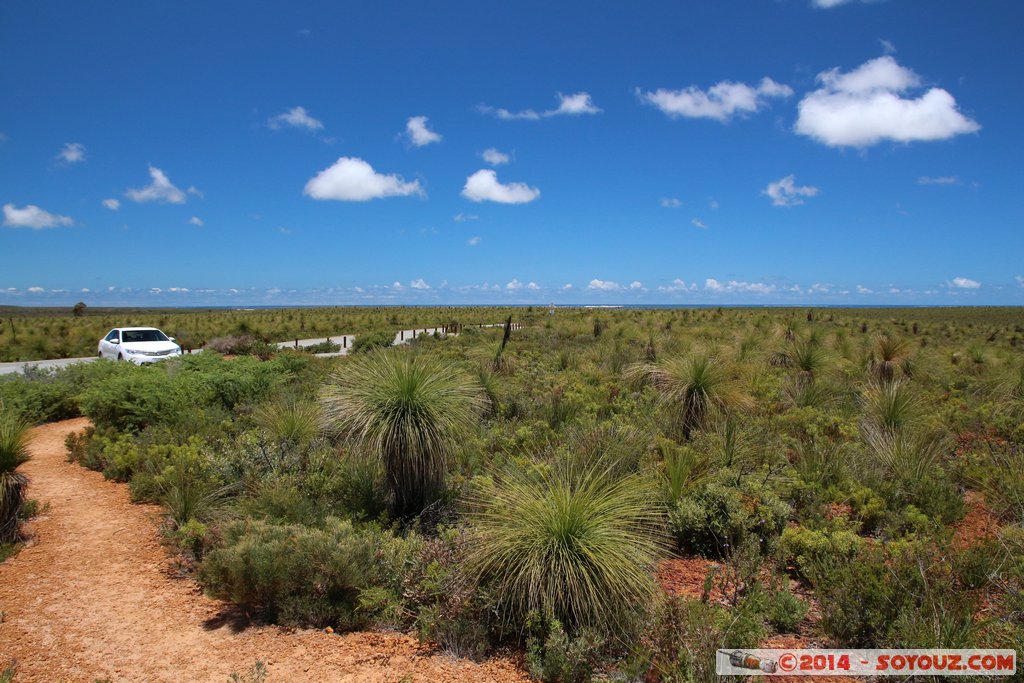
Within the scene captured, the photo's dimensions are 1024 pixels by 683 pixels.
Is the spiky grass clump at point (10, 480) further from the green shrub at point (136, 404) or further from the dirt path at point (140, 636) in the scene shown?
the green shrub at point (136, 404)

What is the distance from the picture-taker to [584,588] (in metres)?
3.86

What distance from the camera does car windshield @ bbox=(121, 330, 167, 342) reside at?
18.7m

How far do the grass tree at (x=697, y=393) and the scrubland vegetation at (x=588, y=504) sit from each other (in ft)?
0.10

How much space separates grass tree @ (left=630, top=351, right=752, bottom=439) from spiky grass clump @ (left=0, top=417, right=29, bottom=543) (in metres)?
8.27

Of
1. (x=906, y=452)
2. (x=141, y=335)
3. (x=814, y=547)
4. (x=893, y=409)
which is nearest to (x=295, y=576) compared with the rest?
(x=814, y=547)

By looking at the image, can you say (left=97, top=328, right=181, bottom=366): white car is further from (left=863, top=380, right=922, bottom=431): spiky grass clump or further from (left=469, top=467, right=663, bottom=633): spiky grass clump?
(left=863, top=380, right=922, bottom=431): spiky grass clump

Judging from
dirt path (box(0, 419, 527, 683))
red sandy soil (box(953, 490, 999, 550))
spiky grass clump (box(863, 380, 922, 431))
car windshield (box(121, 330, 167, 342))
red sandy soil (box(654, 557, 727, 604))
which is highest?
car windshield (box(121, 330, 167, 342))

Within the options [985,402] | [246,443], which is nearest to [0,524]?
[246,443]

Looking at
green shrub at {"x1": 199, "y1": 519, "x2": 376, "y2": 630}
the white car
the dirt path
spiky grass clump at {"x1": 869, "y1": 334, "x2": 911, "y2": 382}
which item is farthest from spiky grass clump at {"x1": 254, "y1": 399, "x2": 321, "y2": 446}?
spiky grass clump at {"x1": 869, "y1": 334, "x2": 911, "y2": 382}

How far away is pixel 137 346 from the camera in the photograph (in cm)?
1798

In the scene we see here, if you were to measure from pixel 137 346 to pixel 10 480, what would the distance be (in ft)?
47.4

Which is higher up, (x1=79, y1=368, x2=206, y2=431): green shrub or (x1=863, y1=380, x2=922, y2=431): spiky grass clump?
(x1=863, y1=380, x2=922, y2=431): spiky grass clump

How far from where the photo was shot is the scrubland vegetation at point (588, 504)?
386 cm

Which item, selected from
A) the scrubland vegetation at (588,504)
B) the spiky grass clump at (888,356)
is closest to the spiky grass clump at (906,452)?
the scrubland vegetation at (588,504)
